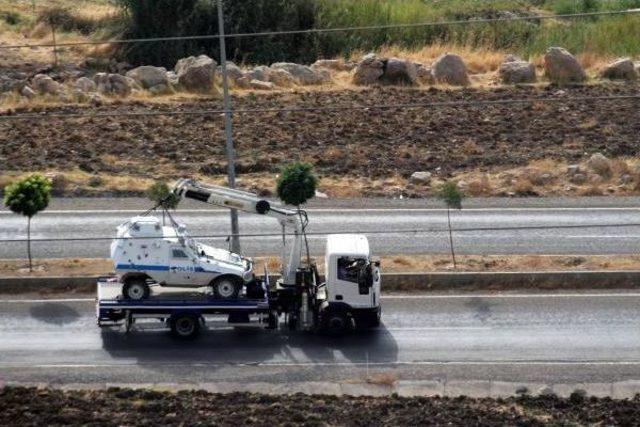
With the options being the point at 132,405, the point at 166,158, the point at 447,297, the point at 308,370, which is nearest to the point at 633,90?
the point at 166,158

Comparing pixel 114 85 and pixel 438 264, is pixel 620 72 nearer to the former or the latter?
pixel 114 85

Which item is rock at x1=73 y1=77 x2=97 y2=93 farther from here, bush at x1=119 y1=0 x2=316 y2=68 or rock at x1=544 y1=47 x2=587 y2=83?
rock at x1=544 y1=47 x2=587 y2=83

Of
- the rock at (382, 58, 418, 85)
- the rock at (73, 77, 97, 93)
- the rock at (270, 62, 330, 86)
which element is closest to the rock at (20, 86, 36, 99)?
the rock at (73, 77, 97, 93)

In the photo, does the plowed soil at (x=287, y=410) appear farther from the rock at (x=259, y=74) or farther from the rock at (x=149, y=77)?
the rock at (x=259, y=74)

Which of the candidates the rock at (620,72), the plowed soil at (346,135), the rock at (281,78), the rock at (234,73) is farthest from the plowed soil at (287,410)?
the rock at (620,72)

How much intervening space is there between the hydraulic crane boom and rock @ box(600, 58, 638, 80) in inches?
1135

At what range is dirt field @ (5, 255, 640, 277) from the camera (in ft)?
103

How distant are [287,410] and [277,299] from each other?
5.30 meters

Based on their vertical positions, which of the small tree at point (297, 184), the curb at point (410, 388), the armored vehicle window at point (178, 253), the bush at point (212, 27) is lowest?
the curb at point (410, 388)

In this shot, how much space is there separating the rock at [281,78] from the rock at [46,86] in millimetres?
8493

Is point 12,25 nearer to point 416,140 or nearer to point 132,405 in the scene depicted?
point 416,140

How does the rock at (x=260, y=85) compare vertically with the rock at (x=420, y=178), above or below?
above

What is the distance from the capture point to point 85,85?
167ft

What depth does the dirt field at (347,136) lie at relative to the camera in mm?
42250
